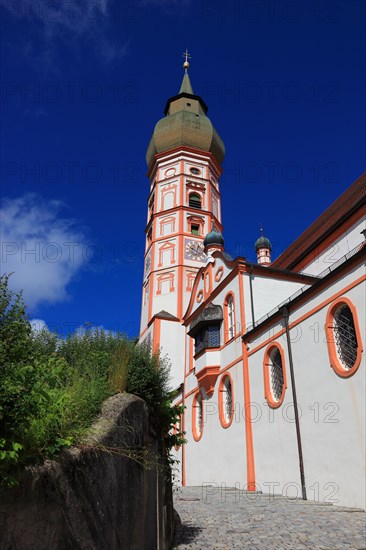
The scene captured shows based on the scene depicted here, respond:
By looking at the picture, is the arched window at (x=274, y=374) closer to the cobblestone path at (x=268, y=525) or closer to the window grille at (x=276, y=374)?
the window grille at (x=276, y=374)

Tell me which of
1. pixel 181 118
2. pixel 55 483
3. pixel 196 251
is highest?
pixel 181 118

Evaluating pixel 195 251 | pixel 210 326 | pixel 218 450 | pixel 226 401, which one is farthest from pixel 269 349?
pixel 195 251

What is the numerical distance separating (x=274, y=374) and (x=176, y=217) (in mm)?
20505

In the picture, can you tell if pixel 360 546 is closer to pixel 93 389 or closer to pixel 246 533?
pixel 246 533

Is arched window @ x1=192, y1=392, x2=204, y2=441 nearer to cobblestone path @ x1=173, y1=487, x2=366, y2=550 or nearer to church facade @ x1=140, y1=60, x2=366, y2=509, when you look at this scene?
church facade @ x1=140, y1=60, x2=366, y2=509

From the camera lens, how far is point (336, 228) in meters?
19.8

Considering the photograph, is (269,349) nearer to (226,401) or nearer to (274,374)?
(274,374)

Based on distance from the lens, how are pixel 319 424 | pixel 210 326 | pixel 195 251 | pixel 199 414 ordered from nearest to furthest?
pixel 319 424, pixel 210 326, pixel 199 414, pixel 195 251

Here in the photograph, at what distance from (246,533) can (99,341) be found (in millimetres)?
4220

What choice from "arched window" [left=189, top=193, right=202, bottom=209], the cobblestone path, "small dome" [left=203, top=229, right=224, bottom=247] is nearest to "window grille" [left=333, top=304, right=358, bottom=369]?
the cobblestone path

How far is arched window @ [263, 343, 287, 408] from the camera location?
14.2 metres

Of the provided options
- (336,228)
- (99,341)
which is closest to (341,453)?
(99,341)

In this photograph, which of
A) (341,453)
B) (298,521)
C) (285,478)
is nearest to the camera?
(298,521)

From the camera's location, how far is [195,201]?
34.8 meters
